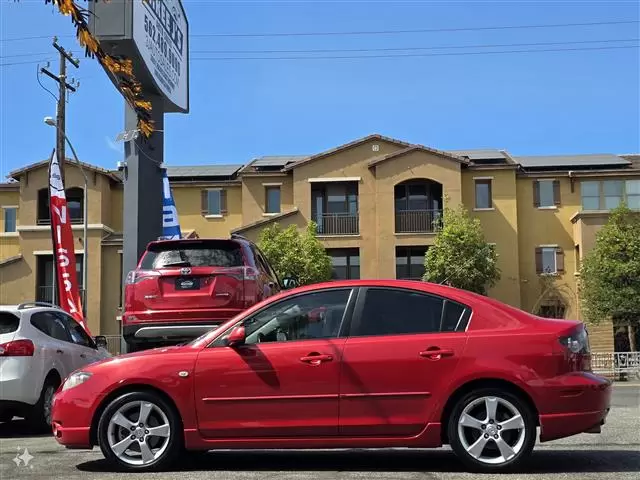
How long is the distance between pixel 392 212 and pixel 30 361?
1097 inches

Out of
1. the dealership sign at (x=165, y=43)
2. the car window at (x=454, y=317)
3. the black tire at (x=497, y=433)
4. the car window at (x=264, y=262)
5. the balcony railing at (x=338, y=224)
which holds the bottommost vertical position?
the black tire at (x=497, y=433)

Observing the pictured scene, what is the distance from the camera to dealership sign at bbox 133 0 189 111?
1419 cm

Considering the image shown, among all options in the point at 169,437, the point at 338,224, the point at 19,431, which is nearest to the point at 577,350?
the point at 169,437

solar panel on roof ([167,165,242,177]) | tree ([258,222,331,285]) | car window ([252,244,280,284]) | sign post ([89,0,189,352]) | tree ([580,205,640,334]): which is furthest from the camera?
solar panel on roof ([167,165,242,177])

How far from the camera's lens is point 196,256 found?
980 cm

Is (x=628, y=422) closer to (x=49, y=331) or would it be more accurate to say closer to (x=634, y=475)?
(x=634, y=475)

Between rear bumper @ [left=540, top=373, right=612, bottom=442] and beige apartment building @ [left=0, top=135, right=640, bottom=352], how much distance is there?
29638 mm

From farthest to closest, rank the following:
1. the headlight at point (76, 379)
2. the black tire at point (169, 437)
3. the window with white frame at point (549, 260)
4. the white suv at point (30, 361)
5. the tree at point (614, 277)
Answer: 1. the window with white frame at point (549, 260)
2. the tree at point (614, 277)
3. the white suv at point (30, 361)
4. the headlight at point (76, 379)
5. the black tire at point (169, 437)

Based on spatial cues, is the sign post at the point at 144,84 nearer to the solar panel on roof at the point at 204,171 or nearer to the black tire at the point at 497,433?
the black tire at the point at 497,433

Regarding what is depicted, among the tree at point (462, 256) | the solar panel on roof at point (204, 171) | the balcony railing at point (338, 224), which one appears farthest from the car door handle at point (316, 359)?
the solar panel on roof at point (204, 171)

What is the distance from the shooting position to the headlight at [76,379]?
20.5ft

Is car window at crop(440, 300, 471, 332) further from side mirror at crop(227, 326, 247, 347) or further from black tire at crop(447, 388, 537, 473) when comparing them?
side mirror at crop(227, 326, 247, 347)

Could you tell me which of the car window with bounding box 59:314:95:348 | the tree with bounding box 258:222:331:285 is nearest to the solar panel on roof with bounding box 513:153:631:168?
the tree with bounding box 258:222:331:285

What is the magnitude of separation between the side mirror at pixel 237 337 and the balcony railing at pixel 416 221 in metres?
30.3
